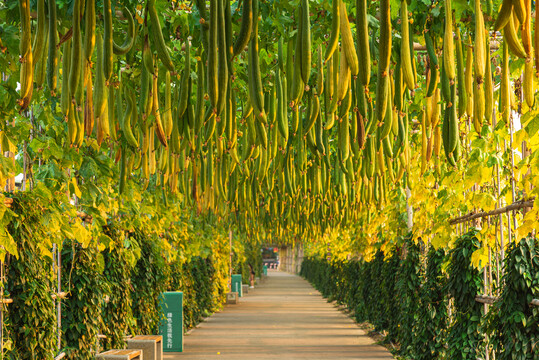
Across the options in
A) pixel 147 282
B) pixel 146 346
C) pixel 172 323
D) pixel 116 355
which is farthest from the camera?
pixel 172 323

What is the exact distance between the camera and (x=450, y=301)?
298 inches

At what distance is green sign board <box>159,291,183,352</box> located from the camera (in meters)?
10.4

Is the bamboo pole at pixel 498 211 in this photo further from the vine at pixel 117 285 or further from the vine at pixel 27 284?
the vine at pixel 117 285

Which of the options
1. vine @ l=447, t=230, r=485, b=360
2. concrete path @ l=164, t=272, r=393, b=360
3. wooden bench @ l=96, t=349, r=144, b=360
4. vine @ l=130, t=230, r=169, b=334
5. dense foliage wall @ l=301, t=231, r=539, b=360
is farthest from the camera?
concrete path @ l=164, t=272, r=393, b=360

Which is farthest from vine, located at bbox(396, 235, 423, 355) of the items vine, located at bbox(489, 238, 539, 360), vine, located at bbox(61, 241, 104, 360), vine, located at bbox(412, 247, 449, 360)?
vine, located at bbox(61, 241, 104, 360)

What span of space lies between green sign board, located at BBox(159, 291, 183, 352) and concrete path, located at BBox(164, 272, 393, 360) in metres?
0.18

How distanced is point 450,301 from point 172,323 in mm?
4685

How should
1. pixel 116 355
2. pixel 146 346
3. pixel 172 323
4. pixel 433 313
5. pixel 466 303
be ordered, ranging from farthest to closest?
pixel 172 323, pixel 146 346, pixel 433 313, pixel 116 355, pixel 466 303

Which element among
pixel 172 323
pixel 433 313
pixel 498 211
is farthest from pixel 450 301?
pixel 172 323

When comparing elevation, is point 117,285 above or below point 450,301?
above

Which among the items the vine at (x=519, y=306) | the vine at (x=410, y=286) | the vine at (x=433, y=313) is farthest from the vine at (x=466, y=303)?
the vine at (x=410, y=286)

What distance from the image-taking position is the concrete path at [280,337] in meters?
10.6

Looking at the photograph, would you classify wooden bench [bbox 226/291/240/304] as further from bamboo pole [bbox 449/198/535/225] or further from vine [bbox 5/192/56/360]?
vine [bbox 5/192/56/360]

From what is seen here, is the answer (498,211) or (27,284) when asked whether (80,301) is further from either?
(498,211)
